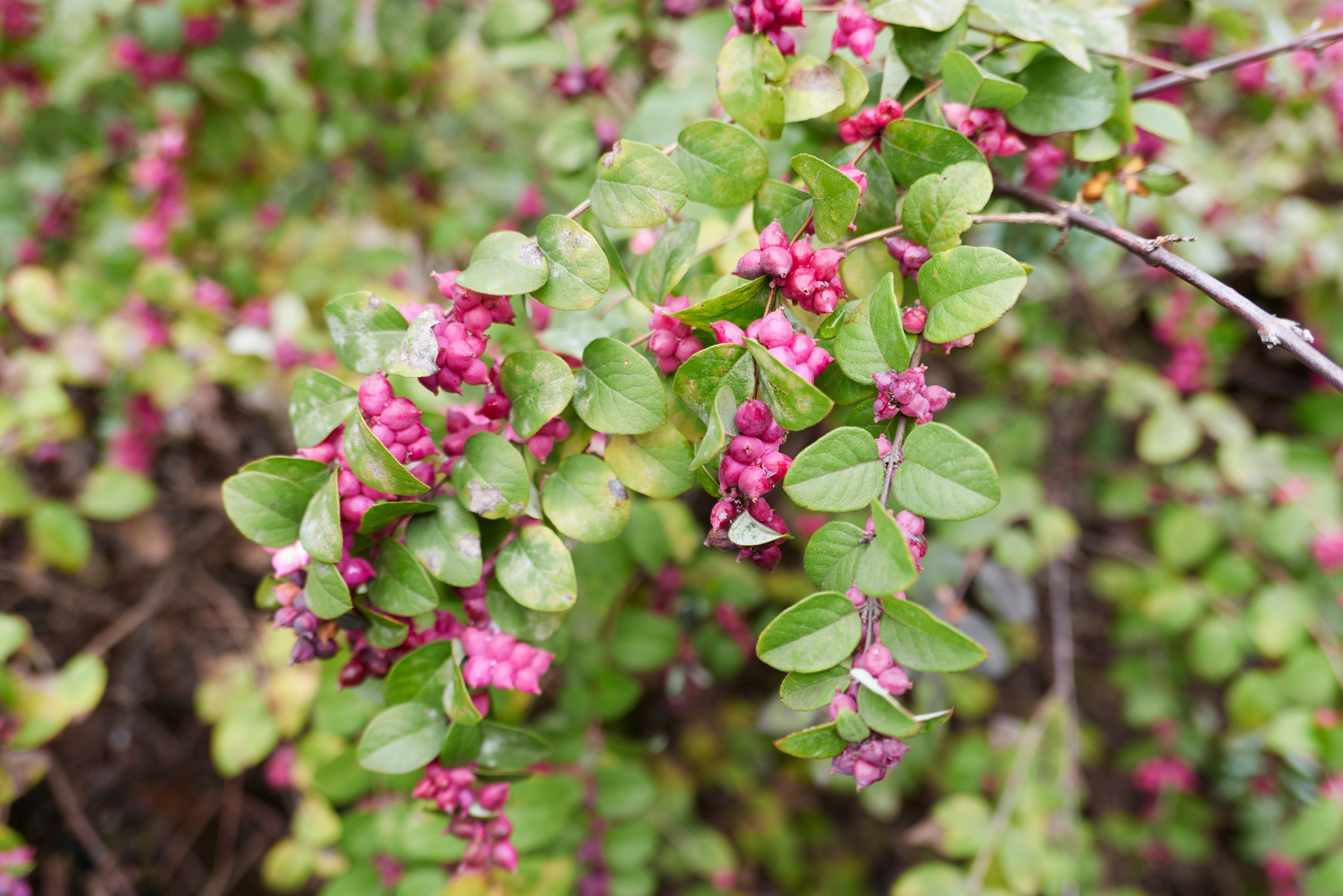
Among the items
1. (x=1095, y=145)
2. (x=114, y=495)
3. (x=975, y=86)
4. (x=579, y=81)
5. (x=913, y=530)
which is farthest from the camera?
(x=114, y=495)

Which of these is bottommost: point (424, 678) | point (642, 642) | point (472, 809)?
point (642, 642)

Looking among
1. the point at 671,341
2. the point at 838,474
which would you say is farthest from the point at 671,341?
the point at 838,474

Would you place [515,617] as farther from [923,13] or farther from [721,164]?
[923,13]

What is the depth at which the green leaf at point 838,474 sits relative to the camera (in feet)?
2.08

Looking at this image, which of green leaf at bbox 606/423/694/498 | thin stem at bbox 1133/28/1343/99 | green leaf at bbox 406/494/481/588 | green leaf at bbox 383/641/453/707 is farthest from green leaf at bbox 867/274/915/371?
thin stem at bbox 1133/28/1343/99

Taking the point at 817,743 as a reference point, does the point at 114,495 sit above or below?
below

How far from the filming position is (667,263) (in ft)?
2.55

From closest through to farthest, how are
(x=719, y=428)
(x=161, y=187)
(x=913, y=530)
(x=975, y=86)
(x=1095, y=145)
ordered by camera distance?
1. (x=719, y=428)
2. (x=913, y=530)
3. (x=975, y=86)
4. (x=1095, y=145)
5. (x=161, y=187)

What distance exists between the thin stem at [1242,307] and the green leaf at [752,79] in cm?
35

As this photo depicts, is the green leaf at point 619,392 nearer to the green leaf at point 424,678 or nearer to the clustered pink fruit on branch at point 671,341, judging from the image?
the clustered pink fruit on branch at point 671,341

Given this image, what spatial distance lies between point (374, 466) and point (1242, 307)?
2.54 feet

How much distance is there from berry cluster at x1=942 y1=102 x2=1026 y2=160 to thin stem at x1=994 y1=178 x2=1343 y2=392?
13cm

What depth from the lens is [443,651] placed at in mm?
790

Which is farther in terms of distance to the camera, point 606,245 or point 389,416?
point 606,245
